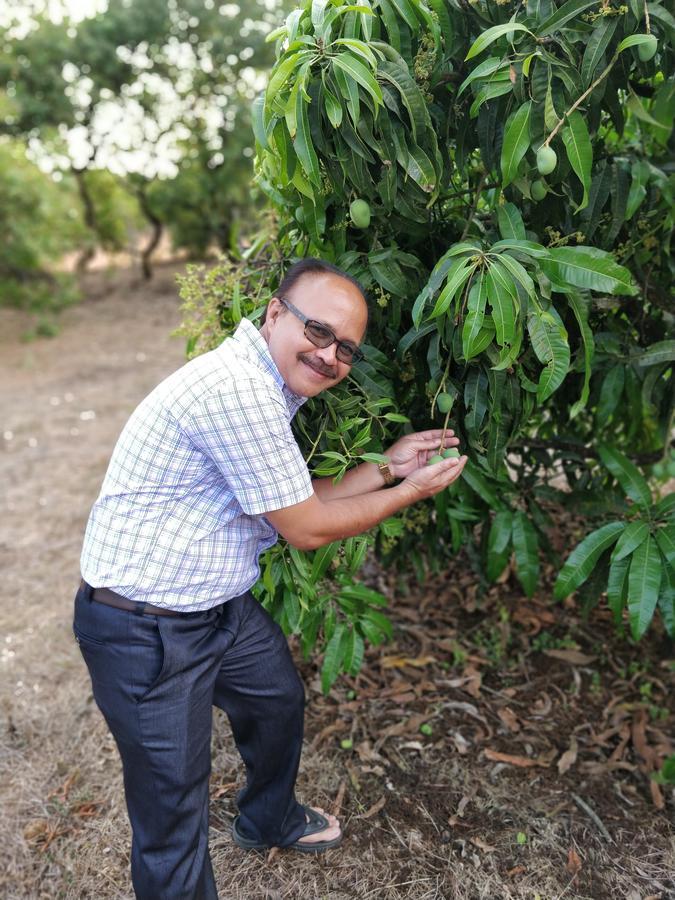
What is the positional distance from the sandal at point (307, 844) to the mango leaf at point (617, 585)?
1070mm

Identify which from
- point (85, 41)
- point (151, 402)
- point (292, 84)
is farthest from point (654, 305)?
point (85, 41)

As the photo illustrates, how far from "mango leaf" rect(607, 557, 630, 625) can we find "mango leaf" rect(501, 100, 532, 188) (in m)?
1.11

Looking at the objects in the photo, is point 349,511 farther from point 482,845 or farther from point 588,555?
point 482,845

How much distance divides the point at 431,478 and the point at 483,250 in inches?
21.0

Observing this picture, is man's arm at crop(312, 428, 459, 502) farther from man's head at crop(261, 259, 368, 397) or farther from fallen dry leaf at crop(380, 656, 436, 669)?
fallen dry leaf at crop(380, 656, 436, 669)

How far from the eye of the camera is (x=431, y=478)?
1.71 m

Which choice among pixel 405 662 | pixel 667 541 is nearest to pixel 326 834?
pixel 405 662

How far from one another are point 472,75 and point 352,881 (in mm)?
2111

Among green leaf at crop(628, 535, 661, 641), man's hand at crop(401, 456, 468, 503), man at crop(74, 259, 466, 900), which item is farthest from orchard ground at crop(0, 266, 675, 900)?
man's hand at crop(401, 456, 468, 503)

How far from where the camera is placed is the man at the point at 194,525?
5.00ft

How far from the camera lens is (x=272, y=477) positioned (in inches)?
59.6

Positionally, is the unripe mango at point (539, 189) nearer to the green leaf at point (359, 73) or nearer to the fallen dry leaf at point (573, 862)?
the green leaf at point (359, 73)

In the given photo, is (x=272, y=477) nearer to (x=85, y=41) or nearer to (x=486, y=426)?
(x=486, y=426)

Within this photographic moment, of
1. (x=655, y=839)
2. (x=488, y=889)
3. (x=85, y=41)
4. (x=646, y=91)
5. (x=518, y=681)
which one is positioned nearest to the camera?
(x=646, y=91)
